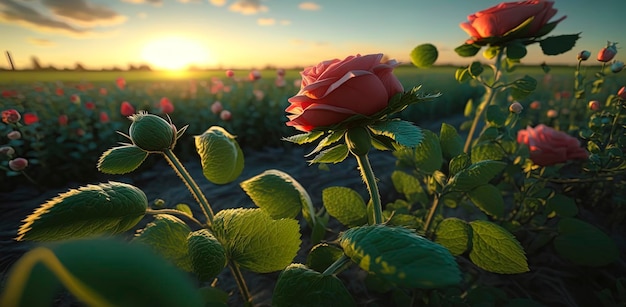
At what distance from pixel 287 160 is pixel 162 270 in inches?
118

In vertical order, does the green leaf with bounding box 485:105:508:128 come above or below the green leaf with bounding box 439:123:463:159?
above

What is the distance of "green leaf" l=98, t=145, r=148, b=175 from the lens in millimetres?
713

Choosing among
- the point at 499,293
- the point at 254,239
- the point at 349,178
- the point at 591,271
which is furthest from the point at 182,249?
the point at 349,178

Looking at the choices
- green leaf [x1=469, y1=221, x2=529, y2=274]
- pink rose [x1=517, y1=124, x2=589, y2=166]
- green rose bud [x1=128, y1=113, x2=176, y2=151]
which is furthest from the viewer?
pink rose [x1=517, y1=124, x2=589, y2=166]

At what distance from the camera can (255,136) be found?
393 cm

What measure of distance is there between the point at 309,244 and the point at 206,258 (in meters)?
1.17

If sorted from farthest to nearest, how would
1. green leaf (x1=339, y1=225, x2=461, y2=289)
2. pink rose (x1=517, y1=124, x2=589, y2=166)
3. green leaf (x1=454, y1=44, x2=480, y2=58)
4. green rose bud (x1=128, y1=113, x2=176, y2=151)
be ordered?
1. pink rose (x1=517, y1=124, x2=589, y2=166)
2. green leaf (x1=454, y1=44, x2=480, y2=58)
3. green rose bud (x1=128, y1=113, x2=176, y2=151)
4. green leaf (x1=339, y1=225, x2=461, y2=289)

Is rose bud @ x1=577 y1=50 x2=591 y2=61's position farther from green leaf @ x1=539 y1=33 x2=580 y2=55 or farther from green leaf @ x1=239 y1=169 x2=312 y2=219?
green leaf @ x1=239 y1=169 x2=312 y2=219

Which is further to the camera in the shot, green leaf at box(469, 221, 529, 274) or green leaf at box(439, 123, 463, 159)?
green leaf at box(439, 123, 463, 159)

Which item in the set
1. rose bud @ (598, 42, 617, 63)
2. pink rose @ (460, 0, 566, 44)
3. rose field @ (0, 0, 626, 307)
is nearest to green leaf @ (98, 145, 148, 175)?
rose field @ (0, 0, 626, 307)

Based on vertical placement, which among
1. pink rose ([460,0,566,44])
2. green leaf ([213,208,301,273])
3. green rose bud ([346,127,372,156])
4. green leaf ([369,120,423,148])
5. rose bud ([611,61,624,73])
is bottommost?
green leaf ([213,208,301,273])

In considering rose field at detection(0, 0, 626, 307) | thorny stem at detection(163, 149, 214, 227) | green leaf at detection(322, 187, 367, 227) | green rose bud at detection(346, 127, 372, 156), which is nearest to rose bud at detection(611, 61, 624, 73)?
rose field at detection(0, 0, 626, 307)

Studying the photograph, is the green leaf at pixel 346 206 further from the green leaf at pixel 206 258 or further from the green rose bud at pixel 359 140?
the green leaf at pixel 206 258

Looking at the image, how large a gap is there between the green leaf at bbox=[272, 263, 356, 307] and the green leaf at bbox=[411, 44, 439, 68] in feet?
2.95
